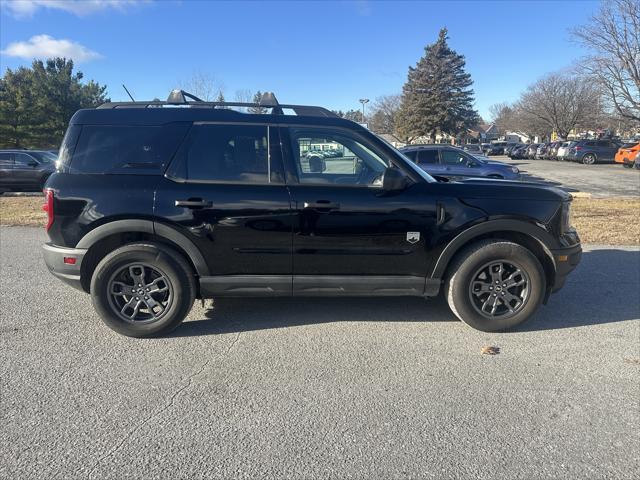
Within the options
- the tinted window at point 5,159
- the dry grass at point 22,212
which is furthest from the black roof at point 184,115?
the tinted window at point 5,159

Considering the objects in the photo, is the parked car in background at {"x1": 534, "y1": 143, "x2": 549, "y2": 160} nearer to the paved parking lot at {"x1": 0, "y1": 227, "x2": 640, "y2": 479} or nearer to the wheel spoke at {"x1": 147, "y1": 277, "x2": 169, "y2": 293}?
the paved parking lot at {"x1": 0, "y1": 227, "x2": 640, "y2": 479}

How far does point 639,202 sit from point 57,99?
4158 centimetres

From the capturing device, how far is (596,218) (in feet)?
30.5

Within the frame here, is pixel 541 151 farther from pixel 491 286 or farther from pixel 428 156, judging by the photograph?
pixel 491 286

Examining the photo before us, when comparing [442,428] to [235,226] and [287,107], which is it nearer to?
[235,226]

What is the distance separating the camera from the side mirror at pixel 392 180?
12.0ft

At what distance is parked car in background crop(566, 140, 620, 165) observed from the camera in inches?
1324

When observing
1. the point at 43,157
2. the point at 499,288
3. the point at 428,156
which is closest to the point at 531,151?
the point at 428,156

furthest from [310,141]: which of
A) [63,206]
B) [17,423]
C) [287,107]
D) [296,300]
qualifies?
[17,423]

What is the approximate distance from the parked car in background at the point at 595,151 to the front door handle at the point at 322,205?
1474 inches

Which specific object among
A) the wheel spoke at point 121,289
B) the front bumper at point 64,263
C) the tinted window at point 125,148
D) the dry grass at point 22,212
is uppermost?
the tinted window at point 125,148

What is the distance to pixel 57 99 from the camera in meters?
37.2

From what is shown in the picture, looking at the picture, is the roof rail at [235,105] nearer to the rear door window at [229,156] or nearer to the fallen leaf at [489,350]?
the rear door window at [229,156]

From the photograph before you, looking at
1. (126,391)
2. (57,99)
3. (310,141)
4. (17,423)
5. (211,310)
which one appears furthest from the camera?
(57,99)
